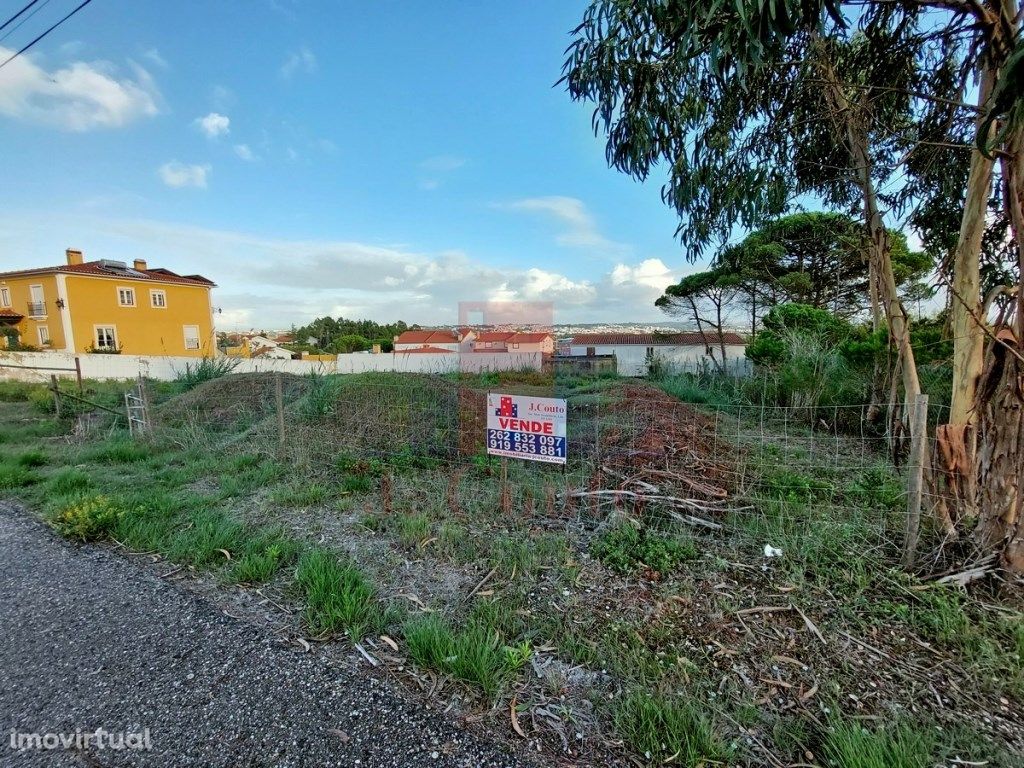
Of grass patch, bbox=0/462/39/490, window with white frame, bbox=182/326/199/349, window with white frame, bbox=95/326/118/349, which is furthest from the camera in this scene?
window with white frame, bbox=182/326/199/349

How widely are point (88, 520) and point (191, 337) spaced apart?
28.6 meters

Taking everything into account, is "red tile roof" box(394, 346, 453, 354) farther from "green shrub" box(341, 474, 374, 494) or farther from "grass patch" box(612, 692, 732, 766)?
"grass patch" box(612, 692, 732, 766)

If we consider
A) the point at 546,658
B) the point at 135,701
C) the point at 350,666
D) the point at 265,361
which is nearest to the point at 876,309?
the point at 546,658

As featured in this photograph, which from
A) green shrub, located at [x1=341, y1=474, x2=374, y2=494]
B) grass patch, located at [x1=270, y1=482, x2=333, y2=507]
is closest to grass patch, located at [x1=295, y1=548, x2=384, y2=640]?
grass patch, located at [x1=270, y1=482, x2=333, y2=507]

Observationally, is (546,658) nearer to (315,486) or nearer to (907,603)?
(907,603)

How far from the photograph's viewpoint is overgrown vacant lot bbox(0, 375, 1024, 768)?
4.76 feet

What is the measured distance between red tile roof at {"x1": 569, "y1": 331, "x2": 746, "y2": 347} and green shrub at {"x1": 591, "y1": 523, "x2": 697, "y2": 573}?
1918 cm

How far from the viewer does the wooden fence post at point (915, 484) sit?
217 centimetres

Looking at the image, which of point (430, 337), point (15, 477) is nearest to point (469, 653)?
point (15, 477)

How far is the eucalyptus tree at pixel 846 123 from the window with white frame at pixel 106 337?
1161 inches

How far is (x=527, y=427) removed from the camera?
2963 millimetres

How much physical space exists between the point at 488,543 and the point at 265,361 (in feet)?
66.8

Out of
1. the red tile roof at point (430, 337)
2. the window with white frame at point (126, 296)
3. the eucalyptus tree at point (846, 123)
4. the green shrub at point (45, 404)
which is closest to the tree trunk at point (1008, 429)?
the eucalyptus tree at point (846, 123)

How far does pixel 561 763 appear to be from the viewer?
52.4 inches
